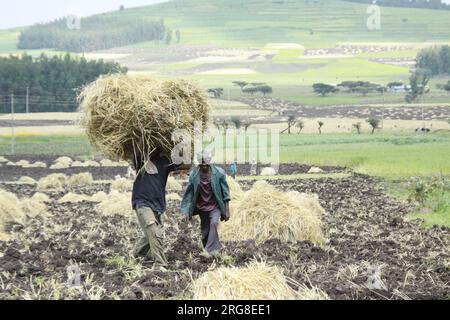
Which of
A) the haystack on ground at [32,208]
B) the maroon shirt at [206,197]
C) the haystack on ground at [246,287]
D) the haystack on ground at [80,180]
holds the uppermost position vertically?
the maroon shirt at [206,197]

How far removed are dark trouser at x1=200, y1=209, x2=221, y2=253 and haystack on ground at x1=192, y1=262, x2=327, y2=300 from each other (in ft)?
13.0

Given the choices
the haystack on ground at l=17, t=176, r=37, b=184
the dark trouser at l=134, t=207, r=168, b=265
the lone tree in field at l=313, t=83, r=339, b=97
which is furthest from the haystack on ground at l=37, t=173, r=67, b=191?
the lone tree in field at l=313, t=83, r=339, b=97

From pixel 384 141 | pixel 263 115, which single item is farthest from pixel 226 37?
pixel 384 141

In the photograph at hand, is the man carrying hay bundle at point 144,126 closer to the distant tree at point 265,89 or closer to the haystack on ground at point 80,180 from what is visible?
the haystack on ground at point 80,180

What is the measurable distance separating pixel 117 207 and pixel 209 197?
26.1 feet

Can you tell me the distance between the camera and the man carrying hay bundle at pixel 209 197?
13.2 meters

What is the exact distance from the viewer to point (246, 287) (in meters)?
8.89

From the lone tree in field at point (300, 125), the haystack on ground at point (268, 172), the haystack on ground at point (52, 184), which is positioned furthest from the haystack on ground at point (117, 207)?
the lone tree in field at point (300, 125)

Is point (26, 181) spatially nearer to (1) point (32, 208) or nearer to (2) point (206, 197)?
(1) point (32, 208)

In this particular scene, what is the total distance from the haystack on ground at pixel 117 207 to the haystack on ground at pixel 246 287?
36.1 feet

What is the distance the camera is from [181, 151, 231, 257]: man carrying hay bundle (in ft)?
43.5

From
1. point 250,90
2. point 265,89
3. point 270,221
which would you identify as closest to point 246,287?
point 270,221

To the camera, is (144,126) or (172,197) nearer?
(144,126)

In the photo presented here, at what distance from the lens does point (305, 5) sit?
198125mm
